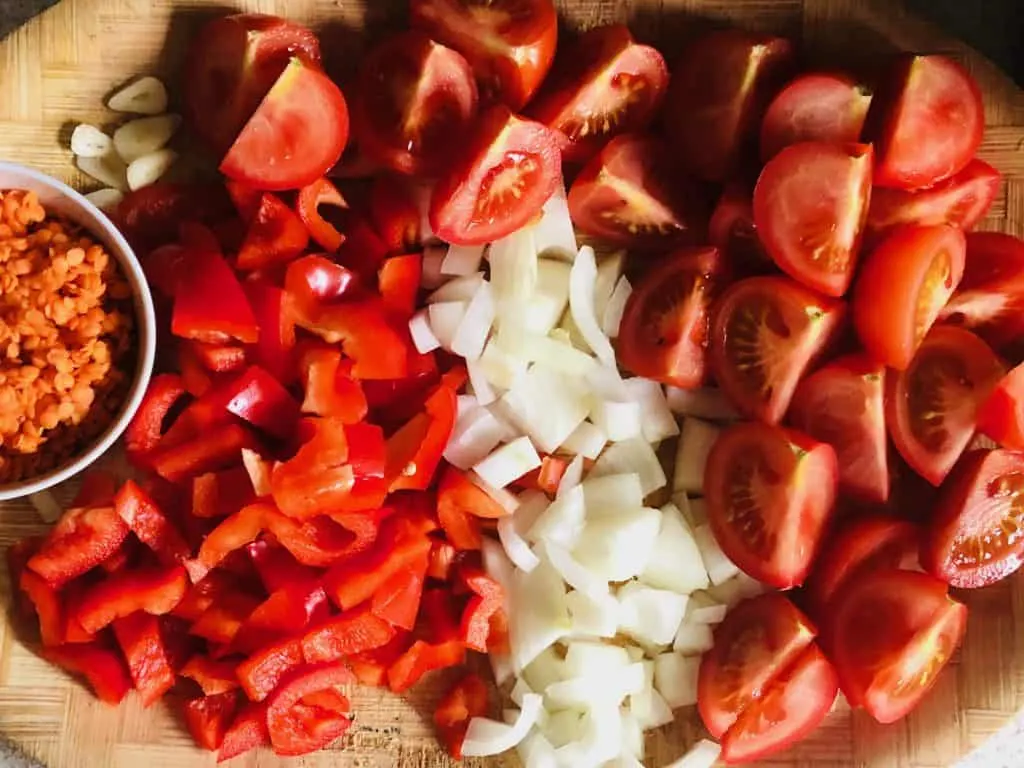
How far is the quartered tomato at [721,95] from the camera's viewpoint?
4.98ft

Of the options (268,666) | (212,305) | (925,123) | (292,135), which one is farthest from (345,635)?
(925,123)

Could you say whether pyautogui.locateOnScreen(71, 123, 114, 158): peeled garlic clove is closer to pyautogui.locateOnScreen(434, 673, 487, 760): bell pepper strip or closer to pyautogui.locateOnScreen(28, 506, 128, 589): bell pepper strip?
pyautogui.locateOnScreen(28, 506, 128, 589): bell pepper strip

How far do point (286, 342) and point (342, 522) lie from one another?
0.94 ft

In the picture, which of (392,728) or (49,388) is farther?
(392,728)

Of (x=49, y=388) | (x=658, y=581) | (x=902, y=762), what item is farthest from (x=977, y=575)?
(x=49, y=388)

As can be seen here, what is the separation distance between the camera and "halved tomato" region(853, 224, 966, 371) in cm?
148

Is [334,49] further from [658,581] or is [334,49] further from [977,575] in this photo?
[977,575]

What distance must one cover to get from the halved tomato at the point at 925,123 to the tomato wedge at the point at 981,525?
1.44ft

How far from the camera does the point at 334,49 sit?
1.62 m

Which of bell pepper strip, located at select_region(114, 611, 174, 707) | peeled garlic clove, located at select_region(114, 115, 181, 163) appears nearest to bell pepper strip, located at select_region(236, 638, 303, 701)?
bell pepper strip, located at select_region(114, 611, 174, 707)

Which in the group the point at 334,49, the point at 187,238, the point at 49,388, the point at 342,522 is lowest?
the point at 342,522

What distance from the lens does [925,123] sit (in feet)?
4.90

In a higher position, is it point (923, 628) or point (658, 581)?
point (923, 628)

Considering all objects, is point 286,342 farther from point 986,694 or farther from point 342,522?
point 986,694
